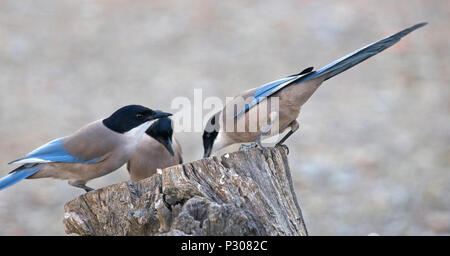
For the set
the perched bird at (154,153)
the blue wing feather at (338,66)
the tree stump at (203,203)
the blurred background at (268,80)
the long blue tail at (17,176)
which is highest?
the blurred background at (268,80)

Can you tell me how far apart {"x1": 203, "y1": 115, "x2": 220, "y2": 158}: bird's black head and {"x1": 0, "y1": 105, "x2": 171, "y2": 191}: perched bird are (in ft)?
2.81

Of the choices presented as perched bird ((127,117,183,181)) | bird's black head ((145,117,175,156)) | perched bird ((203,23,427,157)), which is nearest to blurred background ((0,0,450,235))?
perched bird ((127,117,183,181))

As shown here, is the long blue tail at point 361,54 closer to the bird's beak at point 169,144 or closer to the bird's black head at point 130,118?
the bird's black head at point 130,118

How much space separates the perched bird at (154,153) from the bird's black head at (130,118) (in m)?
0.72

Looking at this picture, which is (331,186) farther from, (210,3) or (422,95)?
(210,3)

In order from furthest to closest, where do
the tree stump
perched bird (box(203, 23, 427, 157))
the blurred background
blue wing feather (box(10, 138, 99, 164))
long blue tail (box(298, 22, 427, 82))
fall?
the blurred background, perched bird (box(203, 23, 427, 157)), blue wing feather (box(10, 138, 99, 164)), long blue tail (box(298, 22, 427, 82)), the tree stump

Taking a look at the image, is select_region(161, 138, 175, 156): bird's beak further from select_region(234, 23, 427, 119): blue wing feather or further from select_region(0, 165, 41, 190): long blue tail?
select_region(0, 165, 41, 190): long blue tail

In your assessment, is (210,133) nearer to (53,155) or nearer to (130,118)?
(130,118)

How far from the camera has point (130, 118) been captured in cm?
542

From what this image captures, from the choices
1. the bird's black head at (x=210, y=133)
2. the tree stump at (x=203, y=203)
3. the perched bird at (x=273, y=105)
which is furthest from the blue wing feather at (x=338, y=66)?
the tree stump at (x=203, y=203)

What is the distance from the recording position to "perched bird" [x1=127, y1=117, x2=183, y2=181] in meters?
6.11

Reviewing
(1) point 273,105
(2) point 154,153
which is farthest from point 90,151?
(1) point 273,105

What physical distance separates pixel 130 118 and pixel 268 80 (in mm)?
6587

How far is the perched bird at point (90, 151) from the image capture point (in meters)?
5.20
